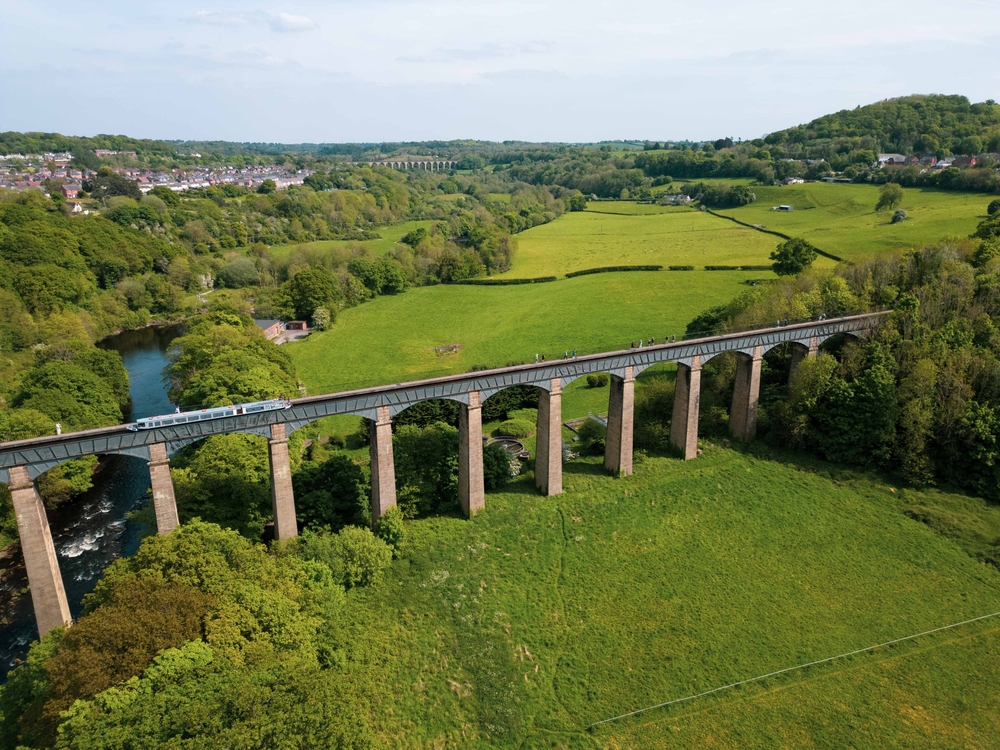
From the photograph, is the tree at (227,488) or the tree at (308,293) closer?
the tree at (227,488)

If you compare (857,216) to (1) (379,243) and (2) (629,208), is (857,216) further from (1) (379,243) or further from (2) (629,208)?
(1) (379,243)

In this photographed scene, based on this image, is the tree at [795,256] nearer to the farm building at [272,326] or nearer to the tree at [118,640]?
the farm building at [272,326]

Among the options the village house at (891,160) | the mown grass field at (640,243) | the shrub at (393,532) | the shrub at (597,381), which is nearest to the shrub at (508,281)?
the mown grass field at (640,243)

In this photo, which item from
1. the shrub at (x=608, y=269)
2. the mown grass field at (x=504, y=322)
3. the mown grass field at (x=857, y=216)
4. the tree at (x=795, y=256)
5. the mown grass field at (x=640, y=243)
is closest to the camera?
the mown grass field at (x=504, y=322)

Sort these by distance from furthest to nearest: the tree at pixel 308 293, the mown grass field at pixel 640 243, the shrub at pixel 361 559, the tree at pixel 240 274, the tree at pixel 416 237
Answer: the tree at pixel 416 237, the tree at pixel 240 274, the mown grass field at pixel 640 243, the tree at pixel 308 293, the shrub at pixel 361 559

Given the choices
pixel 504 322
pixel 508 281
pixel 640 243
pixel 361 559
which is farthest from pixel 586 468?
pixel 640 243

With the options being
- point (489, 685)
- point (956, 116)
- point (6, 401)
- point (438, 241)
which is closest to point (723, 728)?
point (489, 685)
